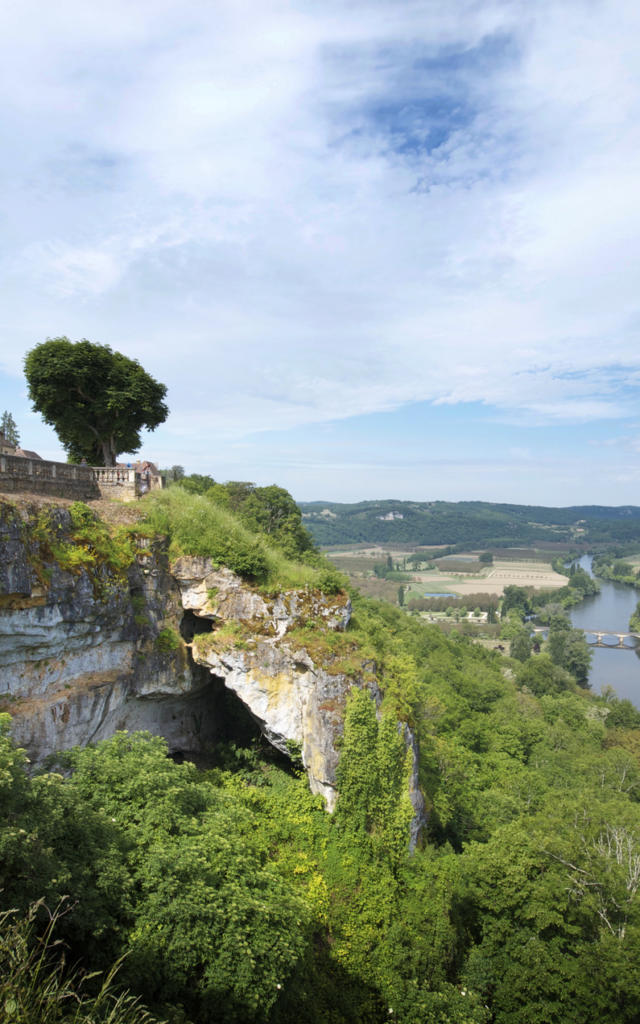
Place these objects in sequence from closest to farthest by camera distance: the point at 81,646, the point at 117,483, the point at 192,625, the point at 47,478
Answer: the point at 81,646
the point at 47,478
the point at 117,483
the point at 192,625

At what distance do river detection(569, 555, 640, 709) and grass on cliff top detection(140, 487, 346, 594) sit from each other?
5924cm

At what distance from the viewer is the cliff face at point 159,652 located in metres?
14.0

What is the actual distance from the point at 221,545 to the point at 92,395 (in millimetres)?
10574

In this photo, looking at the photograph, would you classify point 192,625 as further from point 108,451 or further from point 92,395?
point 92,395

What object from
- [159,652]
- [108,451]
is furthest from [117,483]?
[159,652]

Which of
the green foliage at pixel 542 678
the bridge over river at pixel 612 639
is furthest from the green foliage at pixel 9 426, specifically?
the bridge over river at pixel 612 639

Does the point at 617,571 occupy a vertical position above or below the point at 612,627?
above

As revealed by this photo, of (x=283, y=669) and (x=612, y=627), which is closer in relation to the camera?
(x=283, y=669)

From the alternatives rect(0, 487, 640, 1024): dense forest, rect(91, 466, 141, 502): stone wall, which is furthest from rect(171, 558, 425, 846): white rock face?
rect(91, 466, 141, 502): stone wall

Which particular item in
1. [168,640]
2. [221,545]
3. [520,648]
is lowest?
[520,648]

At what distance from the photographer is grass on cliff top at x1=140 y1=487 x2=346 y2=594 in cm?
1941

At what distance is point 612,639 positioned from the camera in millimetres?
93312

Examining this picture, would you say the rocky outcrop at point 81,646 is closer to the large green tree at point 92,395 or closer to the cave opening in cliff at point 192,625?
the cave opening in cliff at point 192,625

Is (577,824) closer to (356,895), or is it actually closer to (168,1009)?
(356,895)
